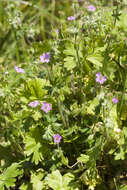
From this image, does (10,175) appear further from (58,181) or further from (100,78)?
(100,78)

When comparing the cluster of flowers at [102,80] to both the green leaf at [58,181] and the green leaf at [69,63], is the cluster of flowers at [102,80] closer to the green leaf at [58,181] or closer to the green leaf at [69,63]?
the green leaf at [69,63]

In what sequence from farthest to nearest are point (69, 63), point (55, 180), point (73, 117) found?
point (73, 117) < point (69, 63) < point (55, 180)

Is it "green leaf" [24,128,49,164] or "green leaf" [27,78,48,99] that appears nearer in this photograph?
"green leaf" [24,128,49,164]

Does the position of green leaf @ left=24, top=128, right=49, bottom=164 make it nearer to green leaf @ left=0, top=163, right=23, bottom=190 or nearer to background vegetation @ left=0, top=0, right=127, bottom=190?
background vegetation @ left=0, top=0, right=127, bottom=190

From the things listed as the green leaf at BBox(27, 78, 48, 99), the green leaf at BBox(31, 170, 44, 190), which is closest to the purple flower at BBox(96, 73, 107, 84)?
the green leaf at BBox(27, 78, 48, 99)

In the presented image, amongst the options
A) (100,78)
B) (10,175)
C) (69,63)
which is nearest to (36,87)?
(69,63)

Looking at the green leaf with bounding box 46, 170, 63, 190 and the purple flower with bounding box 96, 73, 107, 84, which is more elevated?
the purple flower with bounding box 96, 73, 107, 84

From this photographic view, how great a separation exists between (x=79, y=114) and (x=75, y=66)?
378mm

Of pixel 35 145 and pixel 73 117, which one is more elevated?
pixel 73 117

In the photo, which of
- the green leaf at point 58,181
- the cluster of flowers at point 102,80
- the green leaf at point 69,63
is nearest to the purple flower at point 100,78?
the cluster of flowers at point 102,80

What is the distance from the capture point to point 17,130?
218cm

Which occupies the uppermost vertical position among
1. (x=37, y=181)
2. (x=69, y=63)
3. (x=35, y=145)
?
(x=69, y=63)

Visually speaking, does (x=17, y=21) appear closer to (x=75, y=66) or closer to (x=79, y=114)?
(x=75, y=66)

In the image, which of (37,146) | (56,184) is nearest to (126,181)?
(56,184)
